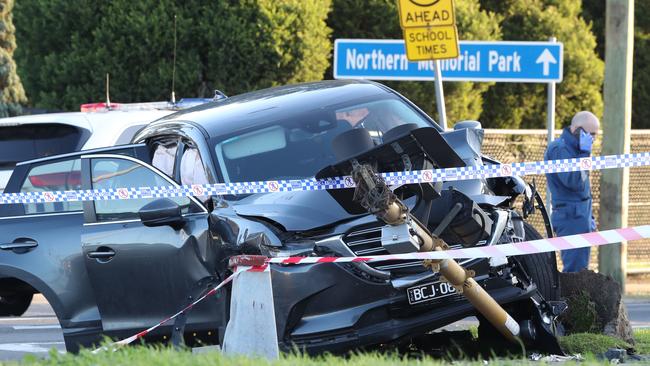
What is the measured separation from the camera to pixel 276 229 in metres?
7.25

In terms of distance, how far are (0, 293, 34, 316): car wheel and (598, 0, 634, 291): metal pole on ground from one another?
6923 millimetres

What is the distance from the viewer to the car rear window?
38.8 ft

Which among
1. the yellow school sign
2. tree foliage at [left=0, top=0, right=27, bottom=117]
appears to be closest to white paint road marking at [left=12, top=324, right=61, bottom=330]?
the yellow school sign

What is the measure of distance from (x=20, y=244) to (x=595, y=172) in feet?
34.9

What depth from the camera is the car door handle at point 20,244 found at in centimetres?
827

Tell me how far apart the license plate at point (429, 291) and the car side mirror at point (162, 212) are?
1498 mm

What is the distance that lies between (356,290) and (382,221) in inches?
16.1

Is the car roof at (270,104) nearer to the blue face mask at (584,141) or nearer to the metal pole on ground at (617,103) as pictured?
the blue face mask at (584,141)

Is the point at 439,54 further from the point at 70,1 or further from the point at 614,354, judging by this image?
the point at 70,1

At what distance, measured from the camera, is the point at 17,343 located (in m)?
10.4

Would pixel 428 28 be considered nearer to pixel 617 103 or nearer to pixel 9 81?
pixel 617 103

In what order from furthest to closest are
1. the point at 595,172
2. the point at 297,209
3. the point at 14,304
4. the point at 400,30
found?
the point at 400,30, the point at 595,172, the point at 14,304, the point at 297,209

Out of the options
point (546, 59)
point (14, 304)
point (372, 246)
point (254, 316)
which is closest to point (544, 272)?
point (372, 246)

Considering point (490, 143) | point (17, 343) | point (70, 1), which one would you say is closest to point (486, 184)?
point (17, 343)
